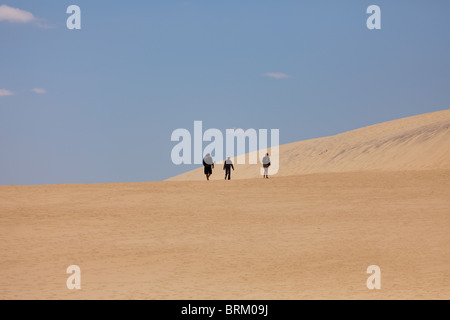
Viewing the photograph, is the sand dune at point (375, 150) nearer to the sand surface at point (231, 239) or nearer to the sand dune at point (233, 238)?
the sand dune at point (233, 238)

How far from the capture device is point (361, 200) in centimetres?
2459

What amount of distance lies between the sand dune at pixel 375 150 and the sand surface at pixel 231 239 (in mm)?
14302

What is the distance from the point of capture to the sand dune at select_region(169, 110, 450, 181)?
1730 inches

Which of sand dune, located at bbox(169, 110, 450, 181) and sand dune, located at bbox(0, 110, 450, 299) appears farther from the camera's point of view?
sand dune, located at bbox(169, 110, 450, 181)

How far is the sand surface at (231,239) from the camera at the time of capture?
1256 centimetres

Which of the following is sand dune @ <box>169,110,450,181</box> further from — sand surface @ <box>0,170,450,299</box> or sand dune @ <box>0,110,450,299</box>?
sand surface @ <box>0,170,450,299</box>

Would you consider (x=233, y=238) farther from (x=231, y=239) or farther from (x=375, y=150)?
(x=375, y=150)

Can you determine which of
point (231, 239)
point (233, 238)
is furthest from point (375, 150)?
point (231, 239)

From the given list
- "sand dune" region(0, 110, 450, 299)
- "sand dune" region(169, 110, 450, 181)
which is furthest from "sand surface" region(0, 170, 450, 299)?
"sand dune" region(169, 110, 450, 181)

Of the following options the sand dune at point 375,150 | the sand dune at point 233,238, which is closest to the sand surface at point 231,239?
the sand dune at point 233,238

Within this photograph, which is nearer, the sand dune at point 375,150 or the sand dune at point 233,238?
the sand dune at point 233,238

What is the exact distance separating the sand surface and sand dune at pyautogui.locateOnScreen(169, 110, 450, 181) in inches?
563

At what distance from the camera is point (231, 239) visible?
18031 mm
